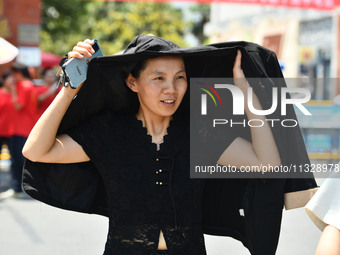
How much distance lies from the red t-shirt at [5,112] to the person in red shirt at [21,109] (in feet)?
0.90

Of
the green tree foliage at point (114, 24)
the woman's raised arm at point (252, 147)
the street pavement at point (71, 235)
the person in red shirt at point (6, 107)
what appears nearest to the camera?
the woman's raised arm at point (252, 147)

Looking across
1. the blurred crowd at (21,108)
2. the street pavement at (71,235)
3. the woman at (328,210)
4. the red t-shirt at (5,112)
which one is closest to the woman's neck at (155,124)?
the woman at (328,210)

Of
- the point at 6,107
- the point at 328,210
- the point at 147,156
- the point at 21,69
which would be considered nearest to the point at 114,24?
the point at 6,107

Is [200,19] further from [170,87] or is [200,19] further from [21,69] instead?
[170,87]

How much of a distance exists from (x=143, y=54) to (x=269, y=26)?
23407 millimetres

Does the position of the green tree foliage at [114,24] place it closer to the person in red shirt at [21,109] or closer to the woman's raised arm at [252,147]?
the person in red shirt at [21,109]

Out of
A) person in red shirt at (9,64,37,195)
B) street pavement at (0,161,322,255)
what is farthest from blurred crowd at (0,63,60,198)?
street pavement at (0,161,322,255)

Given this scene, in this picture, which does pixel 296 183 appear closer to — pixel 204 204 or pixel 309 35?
pixel 204 204

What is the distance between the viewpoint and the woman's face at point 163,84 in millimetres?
2403

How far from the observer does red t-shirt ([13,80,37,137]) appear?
7.89 m

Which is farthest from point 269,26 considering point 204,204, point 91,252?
point 204,204

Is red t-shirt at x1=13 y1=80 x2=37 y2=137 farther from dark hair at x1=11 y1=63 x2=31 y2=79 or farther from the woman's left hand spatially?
the woman's left hand

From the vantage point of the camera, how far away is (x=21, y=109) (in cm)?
796

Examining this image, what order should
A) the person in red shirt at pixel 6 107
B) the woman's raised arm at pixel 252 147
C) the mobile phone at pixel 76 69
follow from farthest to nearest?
the person in red shirt at pixel 6 107 < the woman's raised arm at pixel 252 147 < the mobile phone at pixel 76 69
